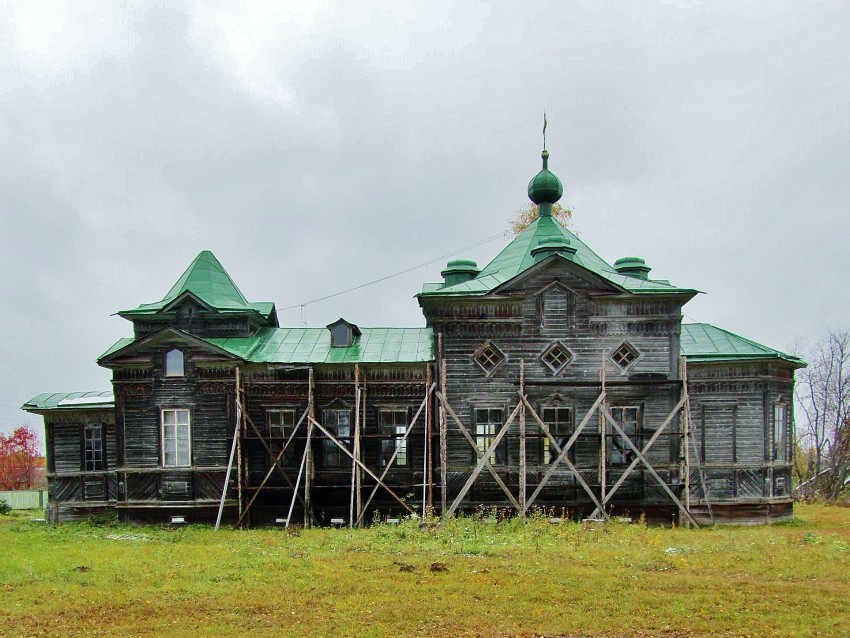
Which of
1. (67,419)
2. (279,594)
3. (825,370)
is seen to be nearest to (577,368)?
(279,594)

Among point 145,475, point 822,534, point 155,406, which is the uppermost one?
point 155,406

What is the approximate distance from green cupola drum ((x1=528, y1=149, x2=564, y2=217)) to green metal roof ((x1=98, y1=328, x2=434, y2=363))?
639 centimetres

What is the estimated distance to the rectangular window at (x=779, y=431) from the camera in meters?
23.5

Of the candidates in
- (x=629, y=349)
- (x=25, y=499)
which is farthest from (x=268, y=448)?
(x=25, y=499)

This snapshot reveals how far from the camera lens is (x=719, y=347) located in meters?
23.6

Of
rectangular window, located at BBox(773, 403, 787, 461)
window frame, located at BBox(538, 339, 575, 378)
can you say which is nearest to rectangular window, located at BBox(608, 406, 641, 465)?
window frame, located at BBox(538, 339, 575, 378)

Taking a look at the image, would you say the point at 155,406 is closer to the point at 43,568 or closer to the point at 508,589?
the point at 43,568

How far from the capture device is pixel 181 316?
2488 cm

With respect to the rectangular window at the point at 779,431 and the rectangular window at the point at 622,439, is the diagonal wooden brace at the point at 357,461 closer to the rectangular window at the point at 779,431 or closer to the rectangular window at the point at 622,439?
the rectangular window at the point at 622,439

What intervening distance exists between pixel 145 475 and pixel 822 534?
18.4 meters

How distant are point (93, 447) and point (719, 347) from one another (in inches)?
781

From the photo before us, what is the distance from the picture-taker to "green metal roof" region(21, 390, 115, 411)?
999 inches

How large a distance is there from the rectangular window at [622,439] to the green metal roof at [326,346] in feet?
18.8

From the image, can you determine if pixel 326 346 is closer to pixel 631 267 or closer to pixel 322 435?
pixel 322 435
